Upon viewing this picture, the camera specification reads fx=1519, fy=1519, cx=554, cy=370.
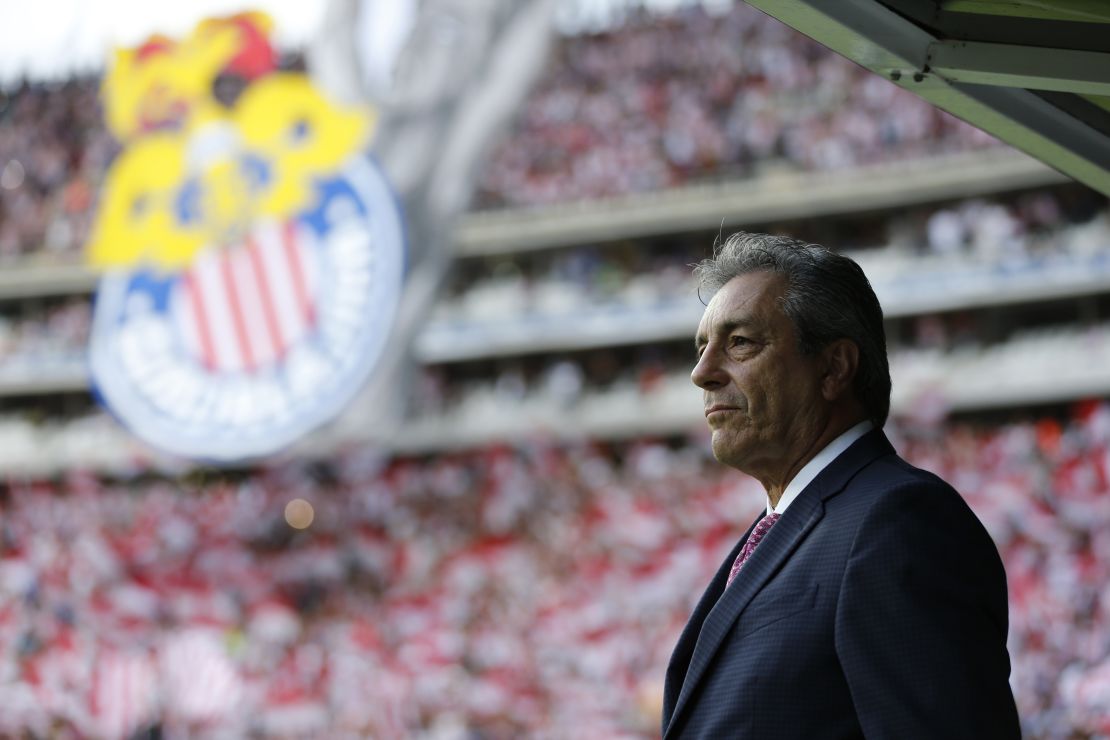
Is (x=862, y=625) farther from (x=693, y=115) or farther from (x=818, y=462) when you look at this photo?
(x=693, y=115)

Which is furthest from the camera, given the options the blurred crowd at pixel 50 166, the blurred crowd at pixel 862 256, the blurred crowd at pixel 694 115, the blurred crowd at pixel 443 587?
the blurred crowd at pixel 50 166

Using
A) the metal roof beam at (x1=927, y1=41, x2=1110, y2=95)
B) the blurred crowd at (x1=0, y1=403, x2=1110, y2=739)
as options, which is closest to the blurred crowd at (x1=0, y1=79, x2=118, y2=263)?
the blurred crowd at (x1=0, y1=403, x2=1110, y2=739)

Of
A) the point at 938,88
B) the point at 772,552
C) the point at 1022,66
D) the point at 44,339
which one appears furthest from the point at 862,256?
the point at 772,552

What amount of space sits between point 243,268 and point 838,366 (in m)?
18.7

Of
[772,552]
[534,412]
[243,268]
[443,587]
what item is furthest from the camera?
[534,412]

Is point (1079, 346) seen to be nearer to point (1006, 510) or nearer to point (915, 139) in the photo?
point (915, 139)

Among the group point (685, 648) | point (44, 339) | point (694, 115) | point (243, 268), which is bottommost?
point (44, 339)

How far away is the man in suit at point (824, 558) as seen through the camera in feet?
4.75

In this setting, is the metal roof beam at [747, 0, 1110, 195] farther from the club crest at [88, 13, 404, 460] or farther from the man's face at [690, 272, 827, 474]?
the club crest at [88, 13, 404, 460]

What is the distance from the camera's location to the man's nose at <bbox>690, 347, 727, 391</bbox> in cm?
172

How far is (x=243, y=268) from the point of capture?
19.8 m

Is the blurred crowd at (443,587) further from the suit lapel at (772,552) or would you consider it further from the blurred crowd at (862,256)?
the suit lapel at (772,552)

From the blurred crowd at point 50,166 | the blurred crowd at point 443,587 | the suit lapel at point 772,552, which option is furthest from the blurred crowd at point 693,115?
the suit lapel at point 772,552

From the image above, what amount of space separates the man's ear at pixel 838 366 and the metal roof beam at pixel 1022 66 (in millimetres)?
398
